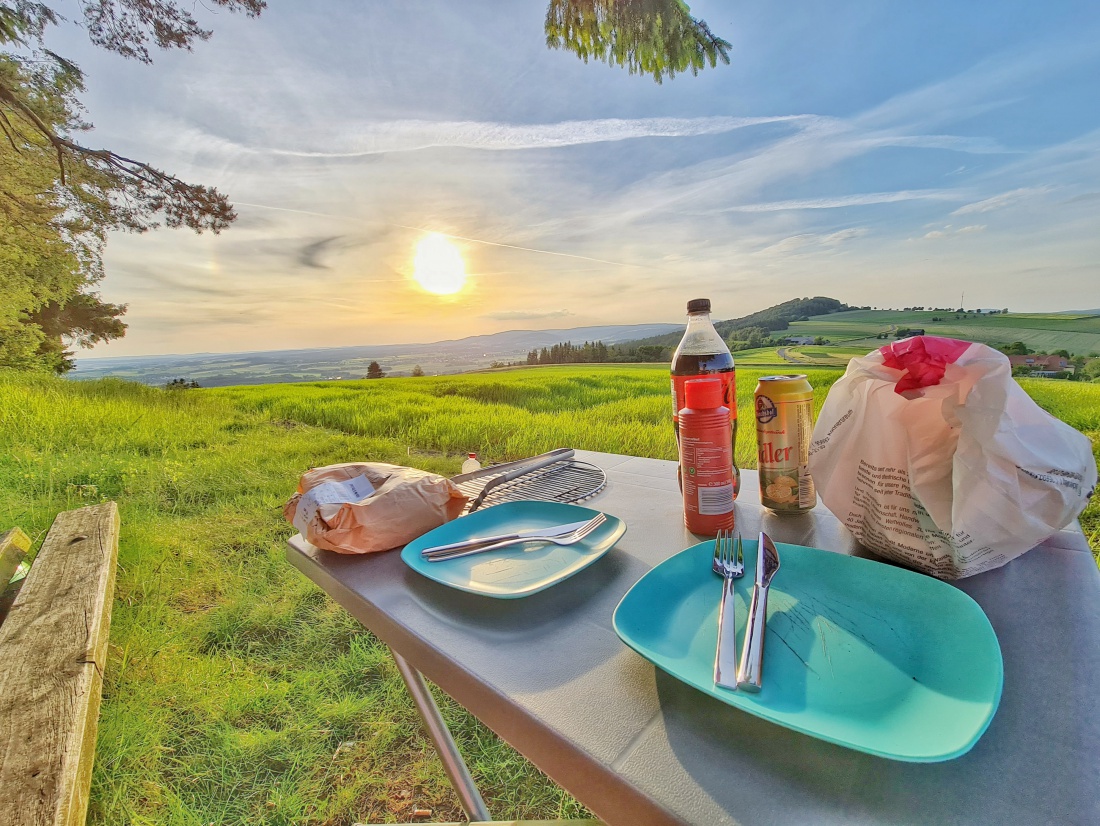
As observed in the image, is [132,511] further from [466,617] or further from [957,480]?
[957,480]

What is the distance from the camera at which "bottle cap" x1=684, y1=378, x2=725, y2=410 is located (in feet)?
1.65

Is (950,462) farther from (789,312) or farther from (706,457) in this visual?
(789,312)

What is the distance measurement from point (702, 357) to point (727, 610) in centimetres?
35

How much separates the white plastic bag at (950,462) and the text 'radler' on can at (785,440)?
0.25 ft

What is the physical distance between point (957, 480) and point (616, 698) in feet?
1.20

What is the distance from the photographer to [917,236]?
2.11m

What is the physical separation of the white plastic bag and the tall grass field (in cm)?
36

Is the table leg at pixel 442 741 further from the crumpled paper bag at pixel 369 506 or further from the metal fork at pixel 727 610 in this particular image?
the metal fork at pixel 727 610

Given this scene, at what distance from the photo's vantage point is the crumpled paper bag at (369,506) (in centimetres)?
58

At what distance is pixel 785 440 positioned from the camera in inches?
24.2

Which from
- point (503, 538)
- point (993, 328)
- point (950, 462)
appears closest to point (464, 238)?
point (993, 328)

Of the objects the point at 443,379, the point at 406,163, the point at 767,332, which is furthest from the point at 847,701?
the point at 406,163

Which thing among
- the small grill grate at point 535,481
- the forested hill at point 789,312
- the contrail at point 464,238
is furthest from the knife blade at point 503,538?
the contrail at point 464,238

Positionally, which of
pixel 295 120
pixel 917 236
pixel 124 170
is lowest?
pixel 917 236
